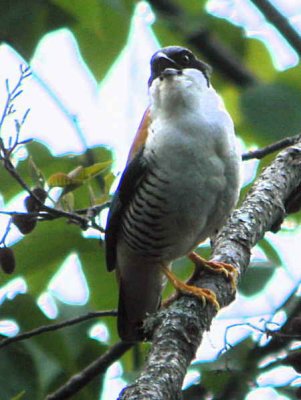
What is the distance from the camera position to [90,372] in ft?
11.5

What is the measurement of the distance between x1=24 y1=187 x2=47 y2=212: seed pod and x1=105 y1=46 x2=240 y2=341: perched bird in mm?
421

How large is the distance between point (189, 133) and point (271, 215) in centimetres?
50

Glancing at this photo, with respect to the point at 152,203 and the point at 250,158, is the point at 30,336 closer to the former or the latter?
the point at 152,203

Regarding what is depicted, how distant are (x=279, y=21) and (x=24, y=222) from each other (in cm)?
118

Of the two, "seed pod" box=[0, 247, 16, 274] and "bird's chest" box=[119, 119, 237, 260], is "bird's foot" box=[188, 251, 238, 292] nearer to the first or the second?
"bird's chest" box=[119, 119, 237, 260]

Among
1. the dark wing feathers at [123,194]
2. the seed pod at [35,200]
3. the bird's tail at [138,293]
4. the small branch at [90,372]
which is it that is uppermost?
the dark wing feathers at [123,194]

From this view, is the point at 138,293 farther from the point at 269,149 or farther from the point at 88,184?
the point at 269,149

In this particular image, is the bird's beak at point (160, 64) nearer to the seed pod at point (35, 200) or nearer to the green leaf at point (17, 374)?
the seed pod at point (35, 200)

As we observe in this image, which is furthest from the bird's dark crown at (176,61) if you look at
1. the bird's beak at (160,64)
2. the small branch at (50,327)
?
the small branch at (50,327)

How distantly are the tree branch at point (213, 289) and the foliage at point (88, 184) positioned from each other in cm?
9

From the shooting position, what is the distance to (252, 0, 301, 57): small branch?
3402 mm

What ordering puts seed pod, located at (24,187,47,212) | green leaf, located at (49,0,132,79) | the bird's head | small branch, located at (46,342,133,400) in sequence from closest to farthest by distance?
green leaf, located at (49,0,132,79) < seed pod, located at (24,187,47,212) < small branch, located at (46,342,133,400) < the bird's head

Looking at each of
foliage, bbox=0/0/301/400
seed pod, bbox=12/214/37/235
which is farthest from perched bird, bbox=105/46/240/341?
seed pod, bbox=12/214/37/235

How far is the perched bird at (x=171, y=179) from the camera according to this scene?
3.77m
